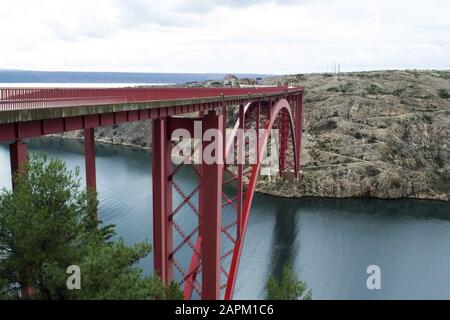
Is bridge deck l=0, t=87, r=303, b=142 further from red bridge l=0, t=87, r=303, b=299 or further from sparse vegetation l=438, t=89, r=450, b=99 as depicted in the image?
sparse vegetation l=438, t=89, r=450, b=99

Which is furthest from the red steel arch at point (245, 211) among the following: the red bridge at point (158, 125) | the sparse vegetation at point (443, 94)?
the sparse vegetation at point (443, 94)

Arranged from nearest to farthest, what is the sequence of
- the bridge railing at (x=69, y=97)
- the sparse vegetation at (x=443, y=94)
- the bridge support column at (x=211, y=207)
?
the bridge railing at (x=69, y=97), the bridge support column at (x=211, y=207), the sparse vegetation at (x=443, y=94)

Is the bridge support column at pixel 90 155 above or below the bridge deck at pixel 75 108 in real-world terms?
below

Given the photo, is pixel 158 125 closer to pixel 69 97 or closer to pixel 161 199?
pixel 161 199

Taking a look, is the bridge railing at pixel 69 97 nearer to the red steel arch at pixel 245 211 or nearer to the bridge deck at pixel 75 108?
the bridge deck at pixel 75 108

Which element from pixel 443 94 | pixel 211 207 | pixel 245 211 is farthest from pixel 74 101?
pixel 443 94
